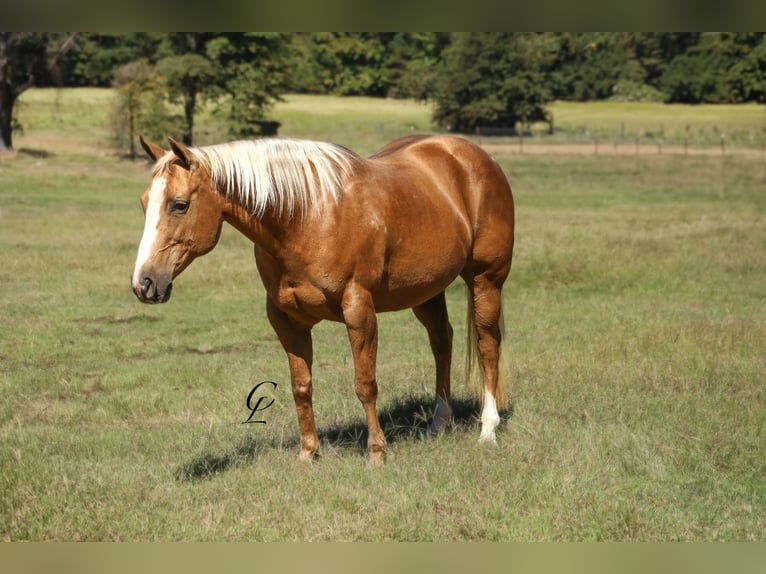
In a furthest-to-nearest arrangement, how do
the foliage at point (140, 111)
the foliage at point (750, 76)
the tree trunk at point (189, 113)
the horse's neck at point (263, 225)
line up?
the foliage at point (750, 76)
the tree trunk at point (189, 113)
the foliage at point (140, 111)
the horse's neck at point (263, 225)

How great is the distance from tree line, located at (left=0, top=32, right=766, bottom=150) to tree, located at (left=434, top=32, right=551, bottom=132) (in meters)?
0.07

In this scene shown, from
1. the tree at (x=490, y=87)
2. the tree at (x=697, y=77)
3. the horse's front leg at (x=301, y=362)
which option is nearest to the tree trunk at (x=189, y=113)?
the tree at (x=490, y=87)

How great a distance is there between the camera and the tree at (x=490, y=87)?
56969 millimetres

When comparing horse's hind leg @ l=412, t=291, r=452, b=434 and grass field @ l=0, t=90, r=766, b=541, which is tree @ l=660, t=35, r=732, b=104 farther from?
horse's hind leg @ l=412, t=291, r=452, b=434

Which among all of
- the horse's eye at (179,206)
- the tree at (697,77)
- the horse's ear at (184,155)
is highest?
the horse's ear at (184,155)

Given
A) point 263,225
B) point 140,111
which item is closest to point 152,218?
point 263,225

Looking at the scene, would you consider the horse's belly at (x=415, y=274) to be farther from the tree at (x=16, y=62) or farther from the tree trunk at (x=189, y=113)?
the tree trunk at (x=189, y=113)

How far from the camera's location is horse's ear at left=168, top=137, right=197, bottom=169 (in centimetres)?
491

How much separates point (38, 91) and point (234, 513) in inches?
2562

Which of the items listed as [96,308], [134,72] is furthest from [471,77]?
[96,308]

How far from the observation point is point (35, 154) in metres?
36.0

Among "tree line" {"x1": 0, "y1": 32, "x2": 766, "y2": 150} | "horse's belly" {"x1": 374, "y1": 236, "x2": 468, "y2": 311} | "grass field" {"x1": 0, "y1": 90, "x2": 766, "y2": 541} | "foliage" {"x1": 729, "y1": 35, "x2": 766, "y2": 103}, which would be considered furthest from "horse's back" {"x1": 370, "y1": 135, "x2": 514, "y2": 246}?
"foliage" {"x1": 729, "y1": 35, "x2": 766, "y2": 103}

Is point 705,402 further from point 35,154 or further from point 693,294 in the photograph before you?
point 35,154
